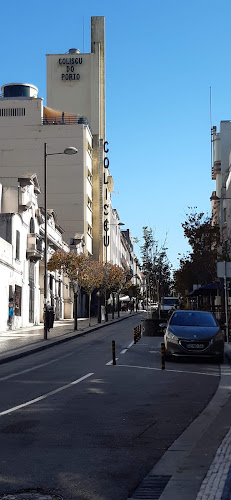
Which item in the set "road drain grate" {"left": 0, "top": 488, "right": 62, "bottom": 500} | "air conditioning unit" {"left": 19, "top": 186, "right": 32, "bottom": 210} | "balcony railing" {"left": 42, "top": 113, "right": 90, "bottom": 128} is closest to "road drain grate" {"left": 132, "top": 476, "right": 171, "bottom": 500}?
"road drain grate" {"left": 0, "top": 488, "right": 62, "bottom": 500}

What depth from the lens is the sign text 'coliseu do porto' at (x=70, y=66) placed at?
91.4 metres

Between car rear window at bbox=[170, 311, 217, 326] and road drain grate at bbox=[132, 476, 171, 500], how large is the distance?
13.8 metres

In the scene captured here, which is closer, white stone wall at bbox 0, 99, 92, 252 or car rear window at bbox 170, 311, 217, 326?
car rear window at bbox 170, 311, 217, 326

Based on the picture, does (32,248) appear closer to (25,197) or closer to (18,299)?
(25,197)

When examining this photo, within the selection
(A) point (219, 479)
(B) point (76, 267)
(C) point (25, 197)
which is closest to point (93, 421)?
Answer: (A) point (219, 479)

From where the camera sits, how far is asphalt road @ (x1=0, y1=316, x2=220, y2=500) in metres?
6.21

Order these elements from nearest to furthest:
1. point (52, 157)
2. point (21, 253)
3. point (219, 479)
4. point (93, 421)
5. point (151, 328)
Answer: point (219, 479)
point (93, 421)
point (151, 328)
point (21, 253)
point (52, 157)

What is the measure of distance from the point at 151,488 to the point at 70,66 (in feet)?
296

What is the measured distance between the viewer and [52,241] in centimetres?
5859

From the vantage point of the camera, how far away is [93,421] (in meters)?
9.32

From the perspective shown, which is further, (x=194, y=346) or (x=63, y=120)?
(x=63, y=120)

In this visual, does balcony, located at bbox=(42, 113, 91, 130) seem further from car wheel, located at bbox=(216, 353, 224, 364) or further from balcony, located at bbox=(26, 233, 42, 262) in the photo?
car wheel, located at bbox=(216, 353, 224, 364)

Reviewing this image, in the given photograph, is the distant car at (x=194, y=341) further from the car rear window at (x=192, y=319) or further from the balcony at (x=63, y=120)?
the balcony at (x=63, y=120)

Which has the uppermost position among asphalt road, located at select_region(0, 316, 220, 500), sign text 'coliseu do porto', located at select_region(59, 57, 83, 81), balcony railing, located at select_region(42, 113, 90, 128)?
sign text 'coliseu do porto', located at select_region(59, 57, 83, 81)
